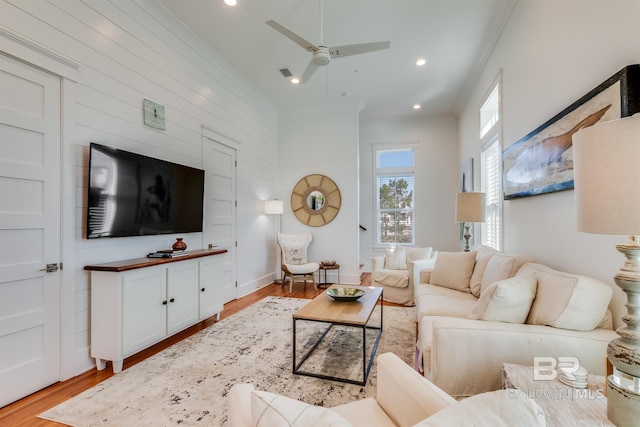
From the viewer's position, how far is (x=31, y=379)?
204 centimetres

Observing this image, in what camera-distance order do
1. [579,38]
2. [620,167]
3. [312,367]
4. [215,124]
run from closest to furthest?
[620,167] → [579,38] → [312,367] → [215,124]

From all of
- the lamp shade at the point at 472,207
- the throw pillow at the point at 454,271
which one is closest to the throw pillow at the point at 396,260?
the throw pillow at the point at 454,271

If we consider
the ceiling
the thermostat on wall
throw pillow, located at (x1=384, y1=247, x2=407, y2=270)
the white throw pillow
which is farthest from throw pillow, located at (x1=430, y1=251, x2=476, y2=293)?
the thermostat on wall

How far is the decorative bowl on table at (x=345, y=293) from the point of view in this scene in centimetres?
263

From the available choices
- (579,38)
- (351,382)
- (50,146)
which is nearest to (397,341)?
(351,382)

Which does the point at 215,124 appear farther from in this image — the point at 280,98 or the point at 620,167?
the point at 620,167

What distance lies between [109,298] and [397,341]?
2582mm

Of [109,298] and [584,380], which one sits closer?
[584,380]

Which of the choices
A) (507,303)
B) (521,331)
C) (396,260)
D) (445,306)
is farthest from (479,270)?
(396,260)

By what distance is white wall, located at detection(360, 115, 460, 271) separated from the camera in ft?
20.4

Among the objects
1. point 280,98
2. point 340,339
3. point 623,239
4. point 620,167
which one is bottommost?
point 340,339

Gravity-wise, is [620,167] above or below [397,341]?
above

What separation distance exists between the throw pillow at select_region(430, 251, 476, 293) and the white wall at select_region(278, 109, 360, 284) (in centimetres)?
230

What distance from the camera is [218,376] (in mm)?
2260
